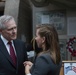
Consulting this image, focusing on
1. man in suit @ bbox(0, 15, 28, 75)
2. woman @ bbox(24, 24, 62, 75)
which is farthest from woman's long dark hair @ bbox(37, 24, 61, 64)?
man in suit @ bbox(0, 15, 28, 75)

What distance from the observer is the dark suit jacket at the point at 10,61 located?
9.64 feet

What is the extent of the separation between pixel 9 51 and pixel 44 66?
0.67 metres

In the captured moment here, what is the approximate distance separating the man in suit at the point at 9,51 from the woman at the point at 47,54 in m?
0.43

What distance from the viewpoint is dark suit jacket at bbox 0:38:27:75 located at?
2.94 metres

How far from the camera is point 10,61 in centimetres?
296

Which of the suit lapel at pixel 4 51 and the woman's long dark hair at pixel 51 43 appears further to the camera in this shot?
the suit lapel at pixel 4 51

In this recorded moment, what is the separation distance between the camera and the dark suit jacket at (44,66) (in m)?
2.48

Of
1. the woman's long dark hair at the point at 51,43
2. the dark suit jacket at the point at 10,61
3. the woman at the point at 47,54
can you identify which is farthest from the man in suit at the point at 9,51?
the woman's long dark hair at the point at 51,43

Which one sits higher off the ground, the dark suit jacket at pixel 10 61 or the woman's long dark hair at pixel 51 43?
the woman's long dark hair at pixel 51 43

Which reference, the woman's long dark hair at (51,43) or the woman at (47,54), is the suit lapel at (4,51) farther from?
the woman's long dark hair at (51,43)

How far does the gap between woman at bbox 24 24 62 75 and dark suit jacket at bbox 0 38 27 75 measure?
1.39ft

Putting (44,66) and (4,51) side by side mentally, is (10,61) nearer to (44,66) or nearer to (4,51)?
(4,51)

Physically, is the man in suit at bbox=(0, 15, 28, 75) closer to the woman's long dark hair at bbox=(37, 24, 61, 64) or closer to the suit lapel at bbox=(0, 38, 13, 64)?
the suit lapel at bbox=(0, 38, 13, 64)

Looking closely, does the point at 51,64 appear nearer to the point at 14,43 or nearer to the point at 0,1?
the point at 14,43
